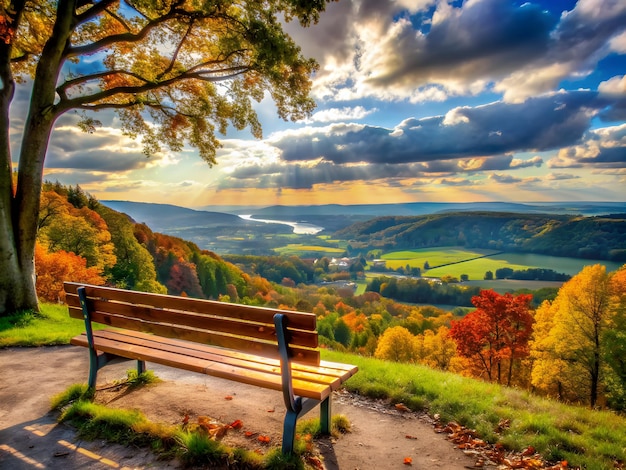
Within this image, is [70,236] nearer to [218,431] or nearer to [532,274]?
[218,431]

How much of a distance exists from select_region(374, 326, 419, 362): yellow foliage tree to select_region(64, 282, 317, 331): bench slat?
124ft

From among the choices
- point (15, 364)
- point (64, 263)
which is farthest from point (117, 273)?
point (15, 364)

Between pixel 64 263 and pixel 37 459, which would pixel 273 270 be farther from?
pixel 37 459

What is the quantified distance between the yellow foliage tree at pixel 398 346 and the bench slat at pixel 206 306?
3773 centimetres

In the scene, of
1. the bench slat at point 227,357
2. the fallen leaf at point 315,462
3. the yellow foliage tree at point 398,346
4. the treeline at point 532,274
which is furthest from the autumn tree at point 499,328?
the treeline at point 532,274

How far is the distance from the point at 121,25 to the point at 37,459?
10.6m

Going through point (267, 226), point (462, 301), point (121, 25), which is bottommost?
point (462, 301)

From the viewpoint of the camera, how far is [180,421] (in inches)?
159

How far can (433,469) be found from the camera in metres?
3.42

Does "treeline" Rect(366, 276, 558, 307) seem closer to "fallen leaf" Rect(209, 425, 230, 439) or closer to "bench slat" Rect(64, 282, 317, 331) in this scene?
"fallen leaf" Rect(209, 425, 230, 439)

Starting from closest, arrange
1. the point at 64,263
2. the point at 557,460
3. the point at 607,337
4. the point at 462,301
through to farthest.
Answer: 1. the point at 557,460
2. the point at 607,337
3. the point at 64,263
4. the point at 462,301

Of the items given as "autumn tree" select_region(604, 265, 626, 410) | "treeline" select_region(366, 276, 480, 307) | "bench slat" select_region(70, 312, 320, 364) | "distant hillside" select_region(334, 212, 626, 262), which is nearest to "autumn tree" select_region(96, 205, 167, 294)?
"bench slat" select_region(70, 312, 320, 364)

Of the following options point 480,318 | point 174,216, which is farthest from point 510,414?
point 174,216

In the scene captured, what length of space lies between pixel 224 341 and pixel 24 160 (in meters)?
7.51
